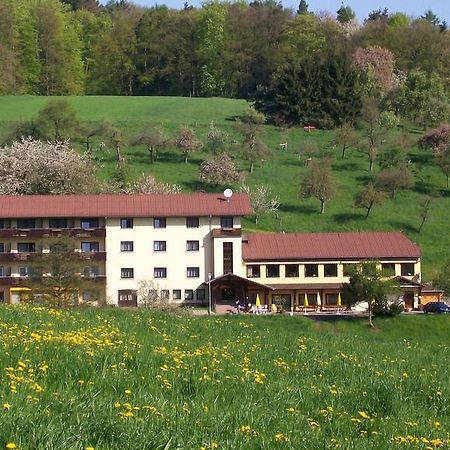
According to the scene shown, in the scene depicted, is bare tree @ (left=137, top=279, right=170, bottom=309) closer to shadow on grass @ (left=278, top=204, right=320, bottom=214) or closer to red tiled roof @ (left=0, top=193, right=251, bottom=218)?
red tiled roof @ (left=0, top=193, right=251, bottom=218)

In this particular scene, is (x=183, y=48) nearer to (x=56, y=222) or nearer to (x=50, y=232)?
(x=56, y=222)

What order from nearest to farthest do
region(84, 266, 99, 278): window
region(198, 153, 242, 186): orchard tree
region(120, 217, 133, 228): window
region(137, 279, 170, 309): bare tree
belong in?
region(137, 279, 170, 309): bare tree
region(84, 266, 99, 278): window
region(120, 217, 133, 228): window
region(198, 153, 242, 186): orchard tree

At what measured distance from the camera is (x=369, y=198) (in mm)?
67688

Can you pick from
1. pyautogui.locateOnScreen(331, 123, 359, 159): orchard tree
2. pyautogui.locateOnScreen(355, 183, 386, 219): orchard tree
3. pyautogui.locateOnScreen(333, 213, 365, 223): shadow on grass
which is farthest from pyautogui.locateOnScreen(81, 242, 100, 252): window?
pyautogui.locateOnScreen(331, 123, 359, 159): orchard tree

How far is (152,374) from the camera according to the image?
10797 mm

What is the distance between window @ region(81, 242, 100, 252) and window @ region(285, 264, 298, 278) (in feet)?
38.6

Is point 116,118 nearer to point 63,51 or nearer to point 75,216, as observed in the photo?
point 63,51

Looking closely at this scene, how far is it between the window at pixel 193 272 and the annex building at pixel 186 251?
62 millimetres

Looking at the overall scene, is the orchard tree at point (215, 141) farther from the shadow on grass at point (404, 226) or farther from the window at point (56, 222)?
the window at point (56, 222)

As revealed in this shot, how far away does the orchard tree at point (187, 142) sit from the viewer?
8225 cm

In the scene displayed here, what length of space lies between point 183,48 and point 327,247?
75410mm

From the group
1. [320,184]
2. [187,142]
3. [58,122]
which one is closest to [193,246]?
[320,184]

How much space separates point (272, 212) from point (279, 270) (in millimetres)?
12926

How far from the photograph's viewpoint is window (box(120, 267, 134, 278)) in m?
57.0
